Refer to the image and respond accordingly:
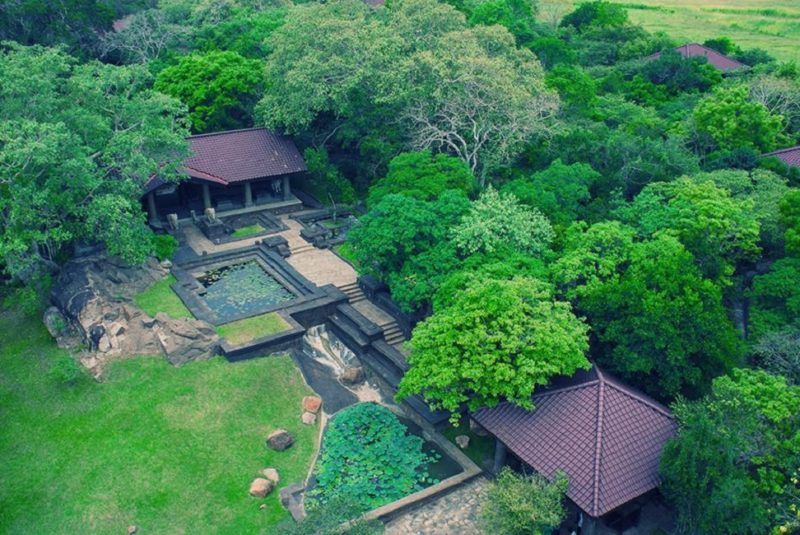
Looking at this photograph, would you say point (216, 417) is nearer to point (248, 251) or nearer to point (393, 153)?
point (248, 251)

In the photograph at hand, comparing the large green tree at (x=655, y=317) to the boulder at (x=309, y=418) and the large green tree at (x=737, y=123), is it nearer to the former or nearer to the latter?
the boulder at (x=309, y=418)

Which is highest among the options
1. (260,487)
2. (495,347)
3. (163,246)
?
(495,347)

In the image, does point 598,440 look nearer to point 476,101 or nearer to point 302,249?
point 476,101

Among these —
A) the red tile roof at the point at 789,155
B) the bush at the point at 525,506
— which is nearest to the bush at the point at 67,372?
the bush at the point at 525,506

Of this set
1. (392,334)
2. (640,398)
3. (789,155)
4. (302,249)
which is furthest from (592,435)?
(789,155)

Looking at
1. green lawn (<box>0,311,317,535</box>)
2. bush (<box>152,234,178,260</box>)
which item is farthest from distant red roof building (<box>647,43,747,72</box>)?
green lawn (<box>0,311,317,535</box>)

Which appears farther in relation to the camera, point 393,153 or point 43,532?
point 393,153

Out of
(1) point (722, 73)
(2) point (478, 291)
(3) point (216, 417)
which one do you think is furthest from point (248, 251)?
(1) point (722, 73)
